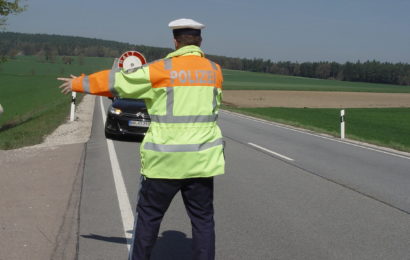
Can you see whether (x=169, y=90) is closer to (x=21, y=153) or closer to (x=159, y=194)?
(x=159, y=194)

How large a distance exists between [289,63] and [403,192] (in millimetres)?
157612

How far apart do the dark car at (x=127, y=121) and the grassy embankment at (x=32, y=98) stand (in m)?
1.85

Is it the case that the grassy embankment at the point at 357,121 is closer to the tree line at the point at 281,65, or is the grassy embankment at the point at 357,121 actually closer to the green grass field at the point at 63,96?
the green grass field at the point at 63,96

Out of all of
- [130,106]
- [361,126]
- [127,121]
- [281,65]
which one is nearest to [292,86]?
[281,65]

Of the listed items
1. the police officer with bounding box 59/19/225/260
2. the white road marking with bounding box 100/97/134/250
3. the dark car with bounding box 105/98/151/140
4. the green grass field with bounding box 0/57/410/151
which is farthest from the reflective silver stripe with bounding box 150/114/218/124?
the dark car with bounding box 105/98/151/140

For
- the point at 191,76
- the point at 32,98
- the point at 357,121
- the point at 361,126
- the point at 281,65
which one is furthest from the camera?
the point at 281,65

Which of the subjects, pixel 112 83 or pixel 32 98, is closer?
pixel 112 83

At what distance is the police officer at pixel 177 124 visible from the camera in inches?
130

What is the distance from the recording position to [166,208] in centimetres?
347

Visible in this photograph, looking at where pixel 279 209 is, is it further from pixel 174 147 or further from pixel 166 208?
pixel 174 147

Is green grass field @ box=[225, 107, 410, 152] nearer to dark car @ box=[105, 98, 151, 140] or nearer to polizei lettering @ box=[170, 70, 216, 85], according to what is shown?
dark car @ box=[105, 98, 151, 140]

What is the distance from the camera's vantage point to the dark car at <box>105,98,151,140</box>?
1316 cm

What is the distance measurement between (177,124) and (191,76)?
315 mm

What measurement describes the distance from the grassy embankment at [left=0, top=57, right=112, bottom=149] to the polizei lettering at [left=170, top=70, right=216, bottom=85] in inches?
381
